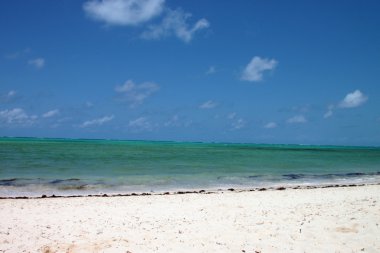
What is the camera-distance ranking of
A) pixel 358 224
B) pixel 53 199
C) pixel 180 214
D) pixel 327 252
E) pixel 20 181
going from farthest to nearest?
pixel 20 181, pixel 53 199, pixel 180 214, pixel 358 224, pixel 327 252

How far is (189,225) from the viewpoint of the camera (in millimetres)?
9898

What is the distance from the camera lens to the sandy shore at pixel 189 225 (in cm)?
809

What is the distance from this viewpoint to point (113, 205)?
42.4 feet

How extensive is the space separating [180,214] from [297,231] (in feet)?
12.3

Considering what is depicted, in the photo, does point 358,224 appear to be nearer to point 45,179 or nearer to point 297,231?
point 297,231

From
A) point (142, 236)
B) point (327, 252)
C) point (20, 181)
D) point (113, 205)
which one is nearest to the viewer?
point (327, 252)

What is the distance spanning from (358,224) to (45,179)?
17.0 metres

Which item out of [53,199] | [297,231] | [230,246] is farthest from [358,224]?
[53,199]

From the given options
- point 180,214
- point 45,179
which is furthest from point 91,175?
point 180,214

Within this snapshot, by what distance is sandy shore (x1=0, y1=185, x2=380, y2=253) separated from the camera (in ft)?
26.6

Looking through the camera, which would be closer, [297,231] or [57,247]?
[57,247]

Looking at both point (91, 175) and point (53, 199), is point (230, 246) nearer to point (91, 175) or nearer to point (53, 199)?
point (53, 199)

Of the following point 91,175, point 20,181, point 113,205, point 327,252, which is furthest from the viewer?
point 91,175

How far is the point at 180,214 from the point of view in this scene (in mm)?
11445
